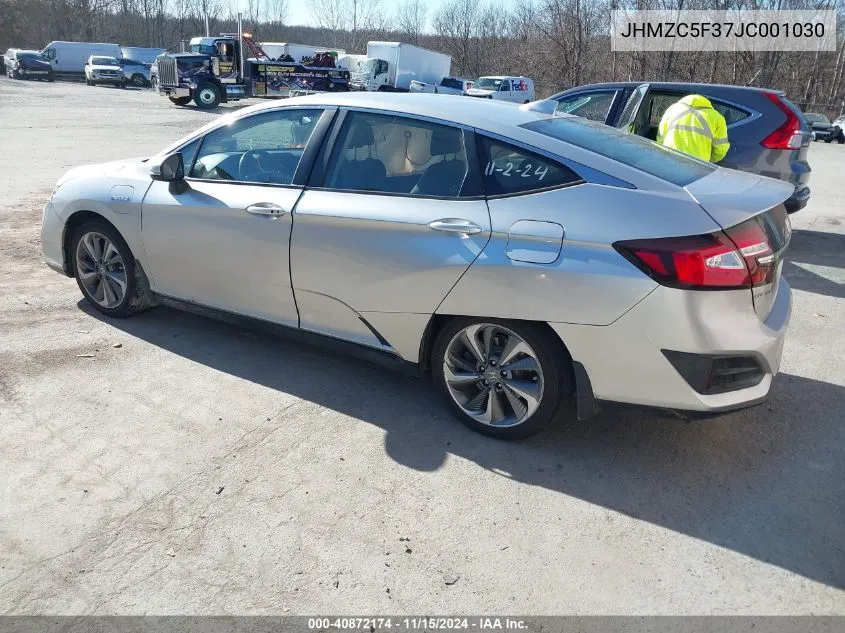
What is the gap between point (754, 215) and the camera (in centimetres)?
312

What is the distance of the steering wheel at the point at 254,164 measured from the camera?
167 inches

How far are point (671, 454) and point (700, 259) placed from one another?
1103 millimetres

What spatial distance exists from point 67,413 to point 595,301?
283 centimetres

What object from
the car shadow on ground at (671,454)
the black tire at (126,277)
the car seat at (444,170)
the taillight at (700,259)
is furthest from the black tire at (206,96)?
the taillight at (700,259)

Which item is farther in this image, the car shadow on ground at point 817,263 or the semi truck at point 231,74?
the semi truck at point 231,74

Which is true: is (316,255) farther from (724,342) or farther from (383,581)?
(724,342)

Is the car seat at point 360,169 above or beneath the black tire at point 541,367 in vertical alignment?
above

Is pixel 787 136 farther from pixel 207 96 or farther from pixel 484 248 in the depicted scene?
pixel 207 96

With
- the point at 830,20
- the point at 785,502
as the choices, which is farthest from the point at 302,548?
the point at 830,20

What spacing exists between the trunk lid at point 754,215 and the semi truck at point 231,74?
29003 mm

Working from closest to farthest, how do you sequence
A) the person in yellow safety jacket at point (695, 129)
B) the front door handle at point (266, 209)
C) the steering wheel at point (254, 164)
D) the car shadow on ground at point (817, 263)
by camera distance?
the front door handle at point (266, 209), the steering wheel at point (254, 164), the person in yellow safety jacket at point (695, 129), the car shadow on ground at point (817, 263)

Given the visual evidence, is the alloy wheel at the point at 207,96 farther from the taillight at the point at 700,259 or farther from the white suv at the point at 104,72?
the taillight at the point at 700,259

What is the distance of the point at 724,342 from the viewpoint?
3.02 metres

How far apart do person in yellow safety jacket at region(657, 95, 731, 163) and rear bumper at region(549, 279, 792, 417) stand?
3.29 m
